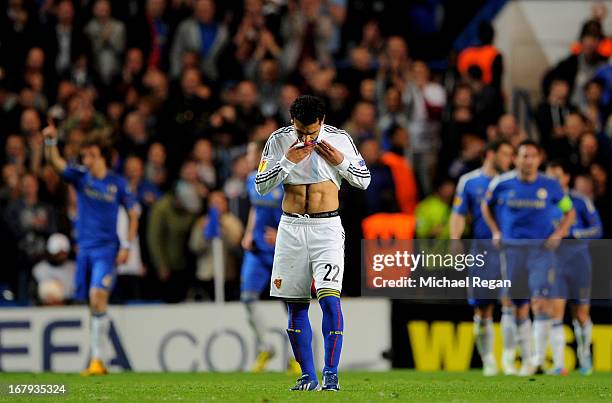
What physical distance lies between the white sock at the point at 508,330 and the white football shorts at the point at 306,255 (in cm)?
596

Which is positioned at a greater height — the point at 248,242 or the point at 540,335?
the point at 248,242

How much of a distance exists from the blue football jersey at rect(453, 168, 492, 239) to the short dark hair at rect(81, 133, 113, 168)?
4.39m

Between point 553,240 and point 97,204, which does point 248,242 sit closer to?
point 97,204

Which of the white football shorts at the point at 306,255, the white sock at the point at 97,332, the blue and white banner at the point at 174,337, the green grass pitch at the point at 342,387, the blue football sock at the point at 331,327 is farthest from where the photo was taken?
the blue and white banner at the point at 174,337

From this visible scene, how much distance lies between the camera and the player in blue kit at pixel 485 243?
1800 cm

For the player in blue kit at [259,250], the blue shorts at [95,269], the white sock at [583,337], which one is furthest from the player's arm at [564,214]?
the blue shorts at [95,269]

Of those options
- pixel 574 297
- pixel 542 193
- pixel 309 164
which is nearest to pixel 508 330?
pixel 574 297

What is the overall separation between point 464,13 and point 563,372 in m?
9.06

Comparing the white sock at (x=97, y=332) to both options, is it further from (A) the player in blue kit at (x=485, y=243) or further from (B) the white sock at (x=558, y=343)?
(B) the white sock at (x=558, y=343)

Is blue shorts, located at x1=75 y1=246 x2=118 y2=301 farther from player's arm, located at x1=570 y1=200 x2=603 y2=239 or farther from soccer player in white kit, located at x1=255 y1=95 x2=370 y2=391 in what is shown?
player's arm, located at x1=570 y1=200 x2=603 y2=239

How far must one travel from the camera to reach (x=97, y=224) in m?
17.6

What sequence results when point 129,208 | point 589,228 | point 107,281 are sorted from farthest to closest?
point 589,228 → point 129,208 → point 107,281

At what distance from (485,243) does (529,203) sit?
0.89 metres

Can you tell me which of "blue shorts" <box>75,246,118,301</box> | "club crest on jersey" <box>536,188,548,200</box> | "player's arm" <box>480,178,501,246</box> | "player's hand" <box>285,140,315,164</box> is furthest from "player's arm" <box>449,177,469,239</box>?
"player's hand" <box>285,140,315,164</box>
